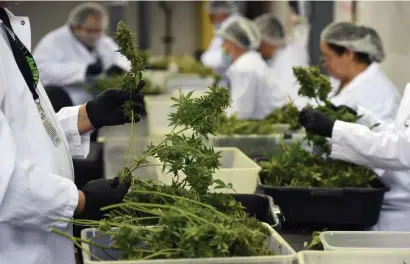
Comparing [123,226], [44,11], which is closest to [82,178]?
[123,226]

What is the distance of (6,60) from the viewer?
147cm

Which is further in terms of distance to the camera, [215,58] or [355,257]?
[215,58]

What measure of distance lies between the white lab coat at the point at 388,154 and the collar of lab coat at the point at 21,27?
3.28 feet

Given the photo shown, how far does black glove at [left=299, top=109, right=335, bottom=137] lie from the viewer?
204 cm

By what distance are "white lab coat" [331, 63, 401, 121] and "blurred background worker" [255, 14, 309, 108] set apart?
1.77m

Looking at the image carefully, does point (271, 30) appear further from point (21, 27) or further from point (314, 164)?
point (21, 27)

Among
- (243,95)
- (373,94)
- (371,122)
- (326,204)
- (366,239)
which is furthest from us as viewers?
(243,95)

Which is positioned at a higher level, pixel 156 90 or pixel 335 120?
pixel 335 120

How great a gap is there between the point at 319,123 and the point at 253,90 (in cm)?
191

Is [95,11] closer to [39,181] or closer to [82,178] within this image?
[82,178]

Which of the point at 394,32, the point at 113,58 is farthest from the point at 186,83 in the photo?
the point at 394,32

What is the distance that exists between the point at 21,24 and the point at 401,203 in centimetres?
135

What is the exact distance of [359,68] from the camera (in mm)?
2920

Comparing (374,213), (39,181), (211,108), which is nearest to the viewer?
(39,181)
